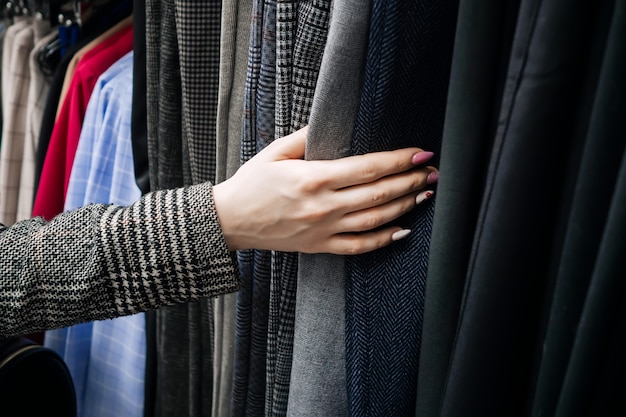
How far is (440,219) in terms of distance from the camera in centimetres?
41

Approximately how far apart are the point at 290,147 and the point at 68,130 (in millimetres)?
599

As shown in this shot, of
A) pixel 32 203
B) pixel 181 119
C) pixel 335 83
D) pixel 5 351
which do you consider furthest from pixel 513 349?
pixel 32 203

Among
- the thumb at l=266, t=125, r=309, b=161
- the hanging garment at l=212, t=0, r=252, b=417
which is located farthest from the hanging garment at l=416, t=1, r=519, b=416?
the hanging garment at l=212, t=0, r=252, b=417

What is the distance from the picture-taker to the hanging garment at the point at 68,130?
0.94m

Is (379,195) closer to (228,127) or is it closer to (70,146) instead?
(228,127)


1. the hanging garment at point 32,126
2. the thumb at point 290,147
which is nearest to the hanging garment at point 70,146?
the hanging garment at point 32,126

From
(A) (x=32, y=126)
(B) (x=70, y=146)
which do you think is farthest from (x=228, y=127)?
(A) (x=32, y=126)

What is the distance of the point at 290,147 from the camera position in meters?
0.50

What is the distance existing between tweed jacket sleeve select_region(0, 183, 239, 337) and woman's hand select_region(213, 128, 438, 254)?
4 centimetres

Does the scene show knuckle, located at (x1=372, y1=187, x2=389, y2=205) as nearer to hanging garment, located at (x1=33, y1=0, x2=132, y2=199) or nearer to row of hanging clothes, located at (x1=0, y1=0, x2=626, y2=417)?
row of hanging clothes, located at (x1=0, y1=0, x2=626, y2=417)

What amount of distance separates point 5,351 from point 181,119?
0.36 meters

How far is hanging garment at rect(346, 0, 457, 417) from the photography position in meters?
0.43

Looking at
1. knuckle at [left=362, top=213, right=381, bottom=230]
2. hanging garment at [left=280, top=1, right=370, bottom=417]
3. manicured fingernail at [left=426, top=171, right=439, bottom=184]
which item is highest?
manicured fingernail at [left=426, top=171, right=439, bottom=184]

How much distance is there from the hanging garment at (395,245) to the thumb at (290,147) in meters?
0.05
